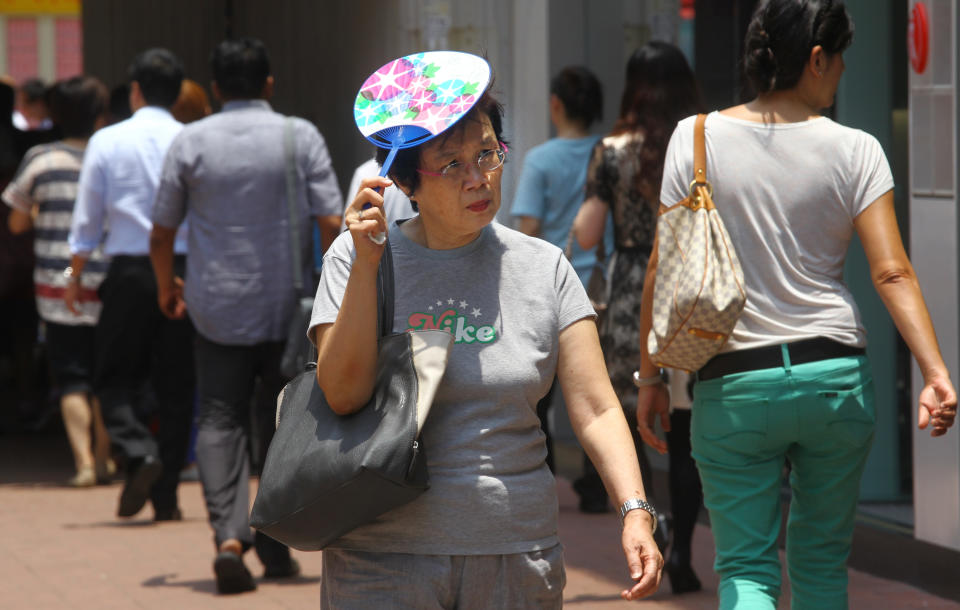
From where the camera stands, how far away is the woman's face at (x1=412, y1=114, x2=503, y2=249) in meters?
2.85

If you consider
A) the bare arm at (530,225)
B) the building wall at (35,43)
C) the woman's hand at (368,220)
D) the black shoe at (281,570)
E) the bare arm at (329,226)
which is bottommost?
the black shoe at (281,570)

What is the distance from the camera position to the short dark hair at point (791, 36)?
12.6 ft

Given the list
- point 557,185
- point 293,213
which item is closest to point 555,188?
point 557,185

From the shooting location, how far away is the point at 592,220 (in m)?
5.92

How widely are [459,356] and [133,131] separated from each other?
16.8 feet

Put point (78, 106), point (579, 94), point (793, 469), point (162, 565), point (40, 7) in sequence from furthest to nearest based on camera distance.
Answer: point (40, 7), point (78, 106), point (579, 94), point (162, 565), point (793, 469)

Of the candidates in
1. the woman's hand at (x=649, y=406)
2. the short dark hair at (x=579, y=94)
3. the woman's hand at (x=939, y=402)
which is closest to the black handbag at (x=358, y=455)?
the woman's hand at (x=939, y=402)

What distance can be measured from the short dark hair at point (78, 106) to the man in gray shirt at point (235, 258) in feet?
9.18

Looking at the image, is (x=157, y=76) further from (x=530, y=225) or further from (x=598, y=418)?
(x=598, y=418)

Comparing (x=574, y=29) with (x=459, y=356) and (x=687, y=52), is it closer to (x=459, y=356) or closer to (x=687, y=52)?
(x=687, y=52)

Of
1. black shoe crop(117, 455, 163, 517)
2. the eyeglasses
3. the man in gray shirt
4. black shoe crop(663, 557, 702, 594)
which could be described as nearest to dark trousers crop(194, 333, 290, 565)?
the man in gray shirt

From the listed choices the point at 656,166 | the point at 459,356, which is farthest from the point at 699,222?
the point at 656,166

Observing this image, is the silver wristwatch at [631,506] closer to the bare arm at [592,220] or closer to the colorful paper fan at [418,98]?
the colorful paper fan at [418,98]

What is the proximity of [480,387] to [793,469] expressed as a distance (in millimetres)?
1369
